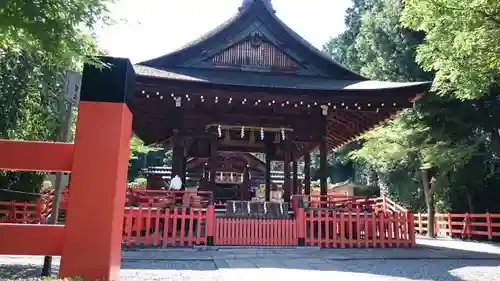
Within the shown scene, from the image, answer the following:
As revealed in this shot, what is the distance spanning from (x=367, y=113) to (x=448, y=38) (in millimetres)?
3706

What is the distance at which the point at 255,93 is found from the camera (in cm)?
1053

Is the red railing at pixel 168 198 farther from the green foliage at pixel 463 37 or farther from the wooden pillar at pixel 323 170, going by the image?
the green foliage at pixel 463 37

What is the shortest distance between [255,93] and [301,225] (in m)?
3.70

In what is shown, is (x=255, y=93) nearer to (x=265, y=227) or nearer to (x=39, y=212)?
(x=265, y=227)

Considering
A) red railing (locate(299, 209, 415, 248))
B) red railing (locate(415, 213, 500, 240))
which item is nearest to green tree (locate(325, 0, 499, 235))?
red railing (locate(415, 213, 500, 240))

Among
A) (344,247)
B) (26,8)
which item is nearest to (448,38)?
(344,247)

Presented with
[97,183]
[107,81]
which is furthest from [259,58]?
[97,183]

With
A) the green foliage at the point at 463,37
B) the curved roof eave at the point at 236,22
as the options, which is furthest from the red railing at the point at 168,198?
the green foliage at the point at 463,37

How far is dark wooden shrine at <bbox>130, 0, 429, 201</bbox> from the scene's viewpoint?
10.6 m

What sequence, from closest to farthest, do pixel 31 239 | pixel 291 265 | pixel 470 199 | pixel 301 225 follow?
pixel 31 239
pixel 291 265
pixel 301 225
pixel 470 199

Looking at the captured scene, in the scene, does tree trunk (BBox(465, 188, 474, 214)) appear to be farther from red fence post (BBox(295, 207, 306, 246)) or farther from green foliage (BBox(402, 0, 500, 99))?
red fence post (BBox(295, 207, 306, 246))

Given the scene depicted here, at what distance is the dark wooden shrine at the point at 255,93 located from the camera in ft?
34.8

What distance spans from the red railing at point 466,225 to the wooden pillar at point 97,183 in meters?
15.8

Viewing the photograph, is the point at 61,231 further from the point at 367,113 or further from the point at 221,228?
the point at 367,113
